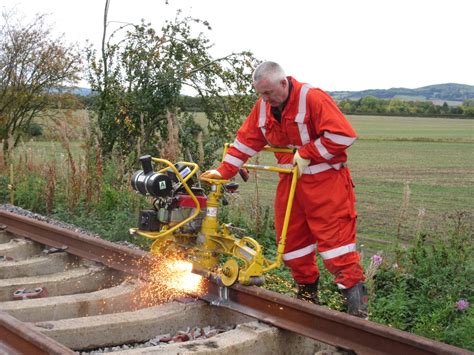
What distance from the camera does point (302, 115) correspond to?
5016 mm

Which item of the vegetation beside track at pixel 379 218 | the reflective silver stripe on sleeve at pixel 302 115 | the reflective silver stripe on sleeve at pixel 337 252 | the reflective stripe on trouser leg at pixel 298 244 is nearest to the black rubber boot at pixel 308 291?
the reflective stripe on trouser leg at pixel 298 244

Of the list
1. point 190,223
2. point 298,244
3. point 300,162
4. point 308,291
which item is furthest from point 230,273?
point 300,162

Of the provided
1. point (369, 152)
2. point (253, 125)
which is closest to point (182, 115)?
point (253, 125)

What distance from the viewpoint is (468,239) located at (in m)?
Result: 6.28

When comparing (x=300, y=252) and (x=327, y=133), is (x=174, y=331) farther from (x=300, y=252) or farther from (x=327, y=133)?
(x=327, y=133)

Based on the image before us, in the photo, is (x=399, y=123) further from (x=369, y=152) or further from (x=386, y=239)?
(x=386, y=239)

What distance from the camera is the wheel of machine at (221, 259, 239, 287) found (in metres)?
4.92

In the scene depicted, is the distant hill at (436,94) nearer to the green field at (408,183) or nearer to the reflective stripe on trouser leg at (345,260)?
the green field at (408,183)

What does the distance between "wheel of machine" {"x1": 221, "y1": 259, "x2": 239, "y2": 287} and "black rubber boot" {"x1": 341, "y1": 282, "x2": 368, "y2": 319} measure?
2.66 feet

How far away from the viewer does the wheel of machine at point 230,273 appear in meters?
4.92

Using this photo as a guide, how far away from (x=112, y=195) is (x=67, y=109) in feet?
29.0

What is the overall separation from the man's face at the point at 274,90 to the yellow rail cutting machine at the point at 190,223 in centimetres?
42

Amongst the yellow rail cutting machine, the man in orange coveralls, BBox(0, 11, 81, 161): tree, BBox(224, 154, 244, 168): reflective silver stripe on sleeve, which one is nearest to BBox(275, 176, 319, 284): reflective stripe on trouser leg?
the man in orange coveralls

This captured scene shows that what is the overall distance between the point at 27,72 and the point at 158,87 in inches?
265
